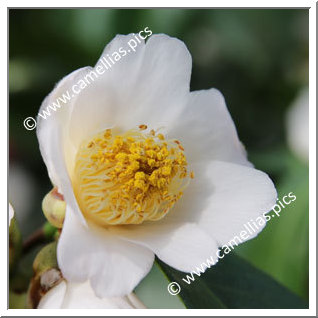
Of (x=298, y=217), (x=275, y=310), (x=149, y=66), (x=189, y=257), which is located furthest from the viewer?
(x=298, y=217)

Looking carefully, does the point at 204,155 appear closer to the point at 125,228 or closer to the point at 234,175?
the point at 234,175

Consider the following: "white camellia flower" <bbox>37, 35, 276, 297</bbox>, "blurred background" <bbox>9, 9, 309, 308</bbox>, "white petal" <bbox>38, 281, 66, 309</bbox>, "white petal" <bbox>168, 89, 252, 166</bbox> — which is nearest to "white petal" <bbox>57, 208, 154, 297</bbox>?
"white camellia flower" <bbox>37, 35, 276, 297</bbox>

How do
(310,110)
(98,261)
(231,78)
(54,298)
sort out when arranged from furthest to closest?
(231,78) → (310,110) → (54,298) → (98,261)

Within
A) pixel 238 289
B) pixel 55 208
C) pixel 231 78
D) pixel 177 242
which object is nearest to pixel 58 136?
pixel 55 208

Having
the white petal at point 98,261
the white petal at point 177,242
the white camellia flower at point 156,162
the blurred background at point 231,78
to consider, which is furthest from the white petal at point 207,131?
the blurred background at point 231,78

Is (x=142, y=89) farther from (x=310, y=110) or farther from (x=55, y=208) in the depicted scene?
(x=310, y=110)

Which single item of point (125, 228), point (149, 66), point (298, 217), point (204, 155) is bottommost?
point (298, 217)

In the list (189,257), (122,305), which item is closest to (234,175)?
(189,257)

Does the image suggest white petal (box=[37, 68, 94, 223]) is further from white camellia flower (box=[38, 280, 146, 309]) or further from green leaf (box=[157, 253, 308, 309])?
green leaf (box=[157, 253, 308, 309])
